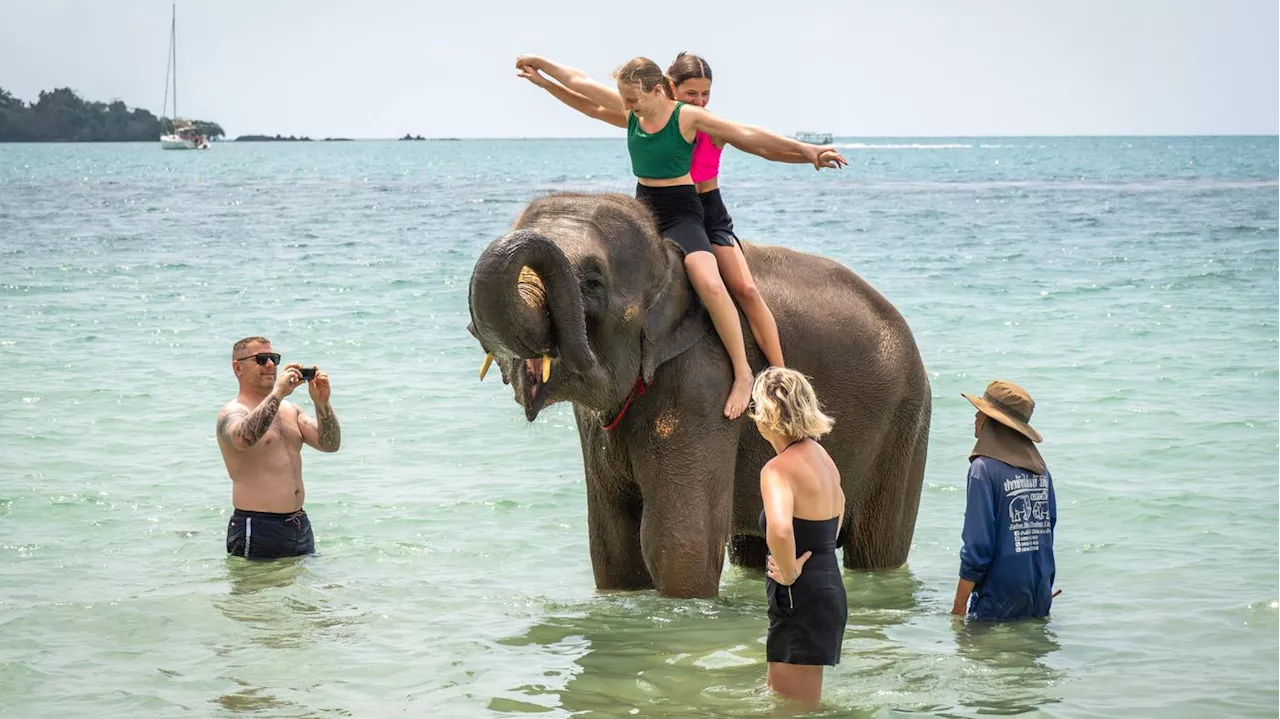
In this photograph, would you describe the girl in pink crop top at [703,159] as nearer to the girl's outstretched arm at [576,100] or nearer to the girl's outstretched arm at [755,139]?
the girl's outstretched arm at [755,139]

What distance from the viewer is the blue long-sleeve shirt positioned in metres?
6.84

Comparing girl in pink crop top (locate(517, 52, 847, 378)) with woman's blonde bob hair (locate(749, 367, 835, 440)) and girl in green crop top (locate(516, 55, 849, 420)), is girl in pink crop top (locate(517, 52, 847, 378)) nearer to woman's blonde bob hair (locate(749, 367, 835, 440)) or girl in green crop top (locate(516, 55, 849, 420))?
girl in green crop top (locate(516, 55, 849, 420))

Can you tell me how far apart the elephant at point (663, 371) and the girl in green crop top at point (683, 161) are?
0.30ft

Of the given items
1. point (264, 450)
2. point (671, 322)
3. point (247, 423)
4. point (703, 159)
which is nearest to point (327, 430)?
point (264, 450)

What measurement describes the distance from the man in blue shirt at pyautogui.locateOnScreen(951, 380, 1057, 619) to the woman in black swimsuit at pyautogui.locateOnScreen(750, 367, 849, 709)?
1.23m

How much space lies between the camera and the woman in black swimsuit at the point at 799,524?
5648 millimetres

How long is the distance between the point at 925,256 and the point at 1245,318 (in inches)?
459

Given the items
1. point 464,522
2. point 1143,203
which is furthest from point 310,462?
point 1143,203

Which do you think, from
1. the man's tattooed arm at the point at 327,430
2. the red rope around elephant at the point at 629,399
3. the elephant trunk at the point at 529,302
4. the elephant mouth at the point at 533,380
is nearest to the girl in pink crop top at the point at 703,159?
the red rope around elephant at the point at 629,399

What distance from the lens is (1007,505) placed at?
685 centimetres

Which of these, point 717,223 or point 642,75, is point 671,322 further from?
point 642,75

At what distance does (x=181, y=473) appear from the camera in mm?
12203

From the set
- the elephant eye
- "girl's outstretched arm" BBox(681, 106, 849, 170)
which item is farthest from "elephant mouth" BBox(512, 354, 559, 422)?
"girl's outstretched arm" BBox(681, 106, 849, 170)

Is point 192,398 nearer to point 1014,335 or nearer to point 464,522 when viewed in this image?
point 464,522
